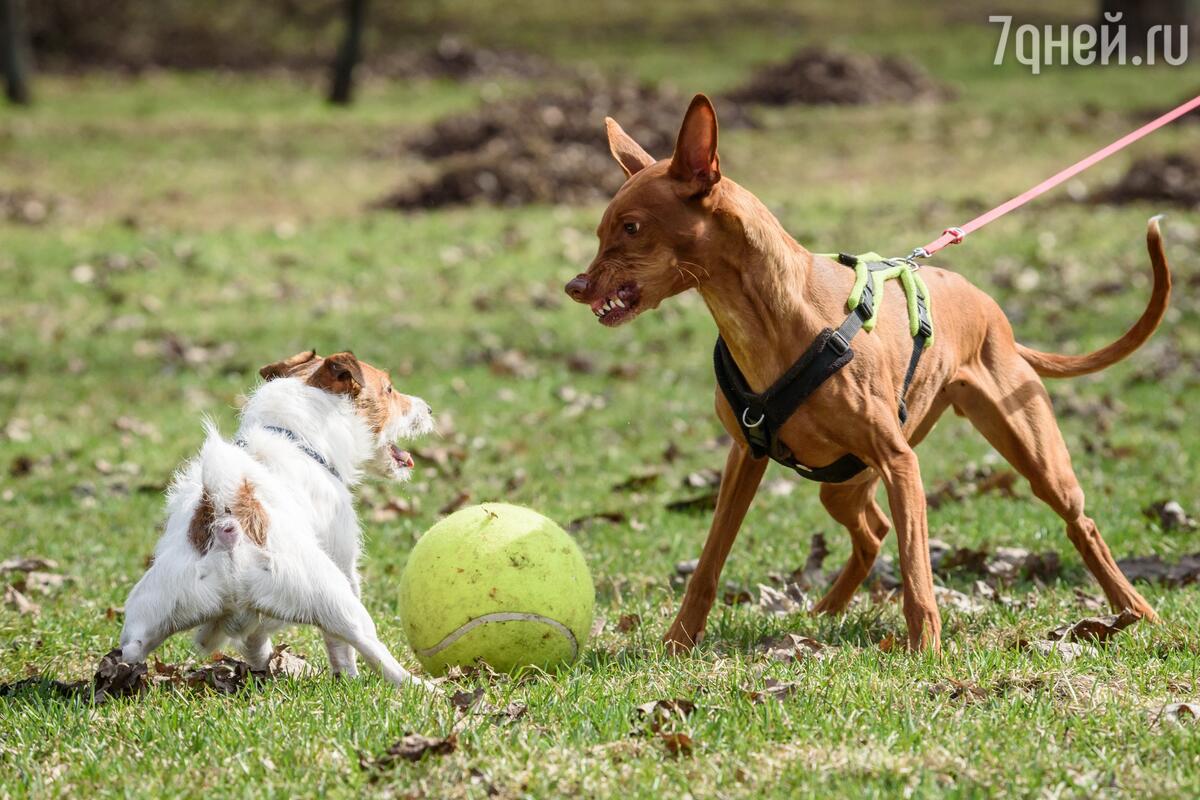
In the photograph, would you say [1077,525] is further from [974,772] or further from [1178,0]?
[1178,0]

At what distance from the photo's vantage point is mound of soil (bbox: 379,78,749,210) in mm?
17891

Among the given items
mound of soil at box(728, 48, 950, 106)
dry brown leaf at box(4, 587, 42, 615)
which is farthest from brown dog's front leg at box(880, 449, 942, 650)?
mound of soil at box(728, 48, 950, 106)

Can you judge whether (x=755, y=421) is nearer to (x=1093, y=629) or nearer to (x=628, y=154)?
(x=628, y=154)

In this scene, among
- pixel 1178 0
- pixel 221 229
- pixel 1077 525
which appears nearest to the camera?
pixel 1077 525

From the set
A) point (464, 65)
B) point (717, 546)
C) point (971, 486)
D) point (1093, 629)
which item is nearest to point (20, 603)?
point (717, 546)

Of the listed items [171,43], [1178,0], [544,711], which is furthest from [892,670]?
[171,43]

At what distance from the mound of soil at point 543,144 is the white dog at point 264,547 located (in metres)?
11.9

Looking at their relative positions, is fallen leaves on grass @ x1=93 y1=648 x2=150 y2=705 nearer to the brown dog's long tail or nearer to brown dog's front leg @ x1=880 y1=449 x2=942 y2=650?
brown dog's front leg @ x1=880 y1=449 x2=942 y2=650

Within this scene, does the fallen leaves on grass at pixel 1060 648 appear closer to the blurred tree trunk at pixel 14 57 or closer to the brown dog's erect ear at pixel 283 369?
the brown dog's erect ear at pixel 283 369

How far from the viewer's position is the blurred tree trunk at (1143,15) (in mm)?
26906

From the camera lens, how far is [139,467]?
9.09 metres

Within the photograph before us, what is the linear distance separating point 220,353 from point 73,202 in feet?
24.5

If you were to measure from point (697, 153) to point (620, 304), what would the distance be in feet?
1.89

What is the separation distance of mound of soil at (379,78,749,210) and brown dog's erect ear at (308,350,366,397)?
455 inches
